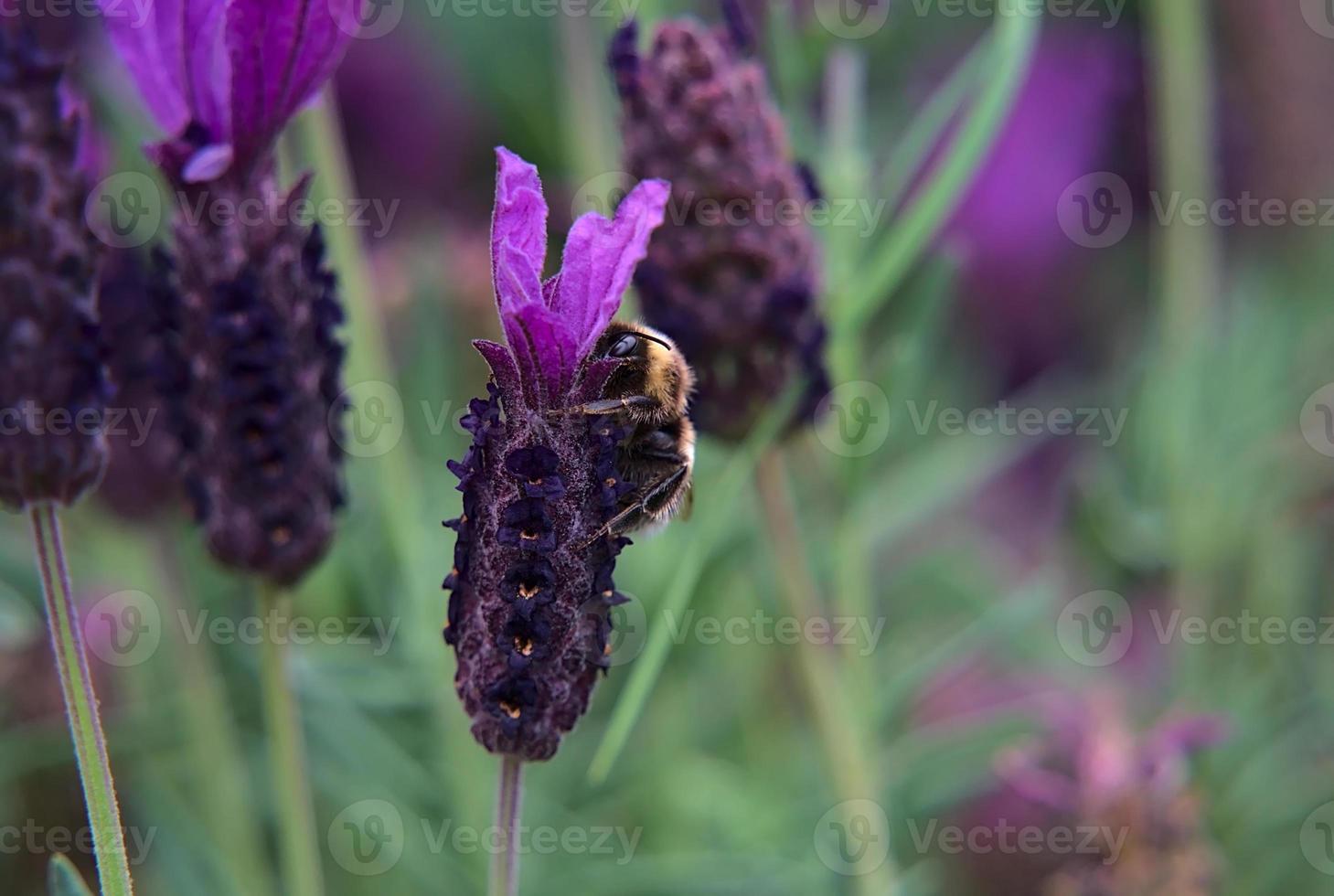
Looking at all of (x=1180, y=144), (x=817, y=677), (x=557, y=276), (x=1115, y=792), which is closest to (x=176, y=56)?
(x=557, y=276)

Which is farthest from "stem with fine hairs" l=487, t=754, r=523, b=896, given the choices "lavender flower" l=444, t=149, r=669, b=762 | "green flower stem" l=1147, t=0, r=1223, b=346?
"green flower stem" l=1147, t=0, r=1223, b=346

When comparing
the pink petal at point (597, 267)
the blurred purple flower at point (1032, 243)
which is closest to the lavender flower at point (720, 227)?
the pink petal at point (597, 267)

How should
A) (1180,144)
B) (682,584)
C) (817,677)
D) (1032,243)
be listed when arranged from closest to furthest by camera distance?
(682,584)
(817,677)
(1180,144)
(1032,243)

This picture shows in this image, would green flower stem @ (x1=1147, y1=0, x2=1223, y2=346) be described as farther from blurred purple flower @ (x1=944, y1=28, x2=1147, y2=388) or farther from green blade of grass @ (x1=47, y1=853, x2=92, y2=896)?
green blade of grass @ (x1=47, y1=853, x2=92, y2=896)

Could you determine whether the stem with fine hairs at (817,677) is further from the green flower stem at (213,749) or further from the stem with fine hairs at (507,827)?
the green flower stem at (213,749)

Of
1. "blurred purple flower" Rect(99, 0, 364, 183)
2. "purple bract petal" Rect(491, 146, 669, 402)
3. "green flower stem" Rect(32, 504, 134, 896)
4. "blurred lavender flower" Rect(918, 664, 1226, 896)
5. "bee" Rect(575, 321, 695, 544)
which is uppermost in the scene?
"blurred purple flower" Rect(99, 0, 364, 183)

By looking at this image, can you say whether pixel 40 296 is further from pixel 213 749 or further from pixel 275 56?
pixel 213 749
